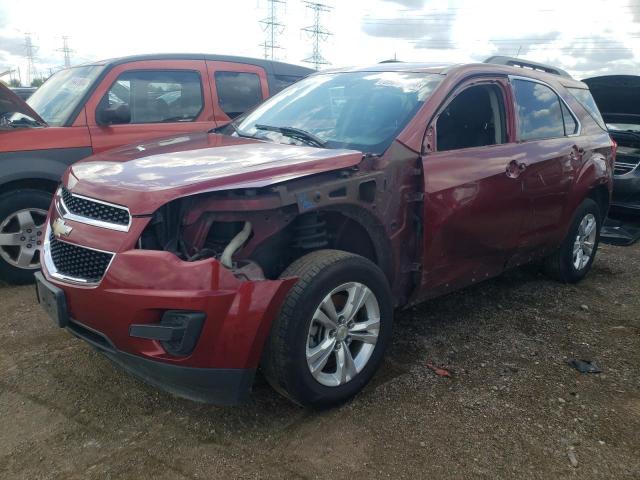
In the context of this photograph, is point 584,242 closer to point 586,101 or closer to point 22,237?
point 586,101

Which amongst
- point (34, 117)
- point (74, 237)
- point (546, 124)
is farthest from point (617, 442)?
point (34, 117)

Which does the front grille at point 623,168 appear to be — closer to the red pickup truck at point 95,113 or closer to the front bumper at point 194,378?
the red pickup truck at point 95,113

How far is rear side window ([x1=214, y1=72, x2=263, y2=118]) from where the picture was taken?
581 cm

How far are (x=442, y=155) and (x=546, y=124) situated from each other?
1.49 meters

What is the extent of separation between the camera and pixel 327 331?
283 centimetres

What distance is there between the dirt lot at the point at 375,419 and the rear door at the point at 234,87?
9.27 feet

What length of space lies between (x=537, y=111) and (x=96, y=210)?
3.31m

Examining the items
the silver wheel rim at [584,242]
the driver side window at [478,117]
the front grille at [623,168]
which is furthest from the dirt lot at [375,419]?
the front grille at [623,168]

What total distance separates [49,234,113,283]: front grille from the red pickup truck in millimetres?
2077

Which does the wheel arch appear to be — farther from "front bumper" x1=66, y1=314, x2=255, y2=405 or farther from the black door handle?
the black door handle

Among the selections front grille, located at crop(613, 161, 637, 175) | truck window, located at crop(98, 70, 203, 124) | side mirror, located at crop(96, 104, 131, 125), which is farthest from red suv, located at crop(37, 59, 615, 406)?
front grille, located at crop(613, 161, 637, 175)

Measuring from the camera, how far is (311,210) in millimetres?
2758

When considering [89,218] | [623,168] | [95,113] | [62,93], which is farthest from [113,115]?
[623,168]

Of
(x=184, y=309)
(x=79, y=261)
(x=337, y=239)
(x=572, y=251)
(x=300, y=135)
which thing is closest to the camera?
(x=184, y=309)
